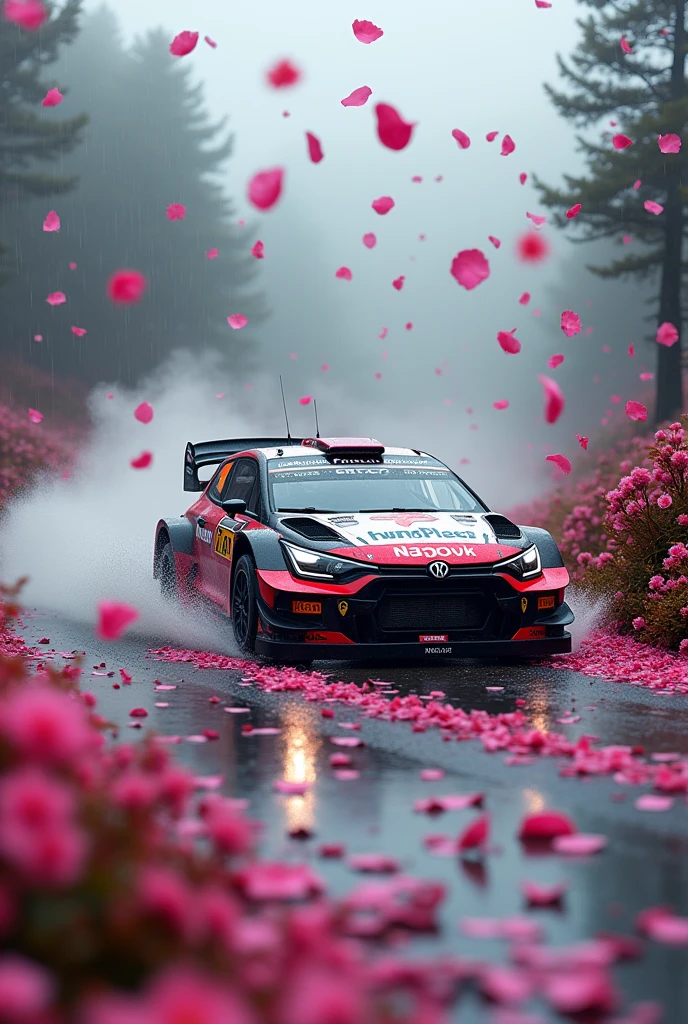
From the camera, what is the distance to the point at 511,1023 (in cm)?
279

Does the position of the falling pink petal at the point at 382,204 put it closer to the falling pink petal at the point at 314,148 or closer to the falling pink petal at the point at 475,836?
the falling pink petal at the point at 314,148

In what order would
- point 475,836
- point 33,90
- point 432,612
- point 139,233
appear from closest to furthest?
point 475,836 < point 432,612 < point 33,90 < point 139,233

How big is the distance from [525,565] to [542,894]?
18.8 ft

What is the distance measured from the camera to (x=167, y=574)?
12500 mm

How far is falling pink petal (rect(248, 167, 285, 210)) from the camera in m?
7.75

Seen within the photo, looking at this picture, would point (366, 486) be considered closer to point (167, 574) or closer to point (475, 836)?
point (167, 574)

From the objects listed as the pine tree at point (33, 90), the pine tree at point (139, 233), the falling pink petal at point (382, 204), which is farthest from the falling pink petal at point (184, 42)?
the pine tree at point (139, 233)

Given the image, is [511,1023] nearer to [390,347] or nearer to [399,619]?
[399,619]

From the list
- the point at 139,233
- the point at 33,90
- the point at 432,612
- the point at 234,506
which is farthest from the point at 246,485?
the point at 139,233

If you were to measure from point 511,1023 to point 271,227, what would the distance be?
348ft

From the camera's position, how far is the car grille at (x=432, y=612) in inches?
352

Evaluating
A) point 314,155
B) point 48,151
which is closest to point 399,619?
point 314,155

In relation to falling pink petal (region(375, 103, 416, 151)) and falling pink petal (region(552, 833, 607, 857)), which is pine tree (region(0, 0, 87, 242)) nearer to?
falling pink petal (region(375, 103, 416, 151))

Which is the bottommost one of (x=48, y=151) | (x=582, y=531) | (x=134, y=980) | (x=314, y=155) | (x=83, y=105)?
(x=134, y=980)
